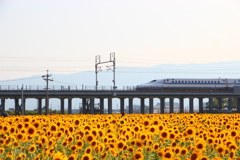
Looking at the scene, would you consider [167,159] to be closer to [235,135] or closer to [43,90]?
[235,135]

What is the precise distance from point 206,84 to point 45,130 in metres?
139

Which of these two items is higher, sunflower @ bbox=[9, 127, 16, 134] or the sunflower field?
sunflower @ bbox=[9, 127, 16, 134]

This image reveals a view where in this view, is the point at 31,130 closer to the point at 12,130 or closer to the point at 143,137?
the point at 12,130

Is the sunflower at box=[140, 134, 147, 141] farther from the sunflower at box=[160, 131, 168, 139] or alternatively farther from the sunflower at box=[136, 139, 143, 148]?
the sunflower at box=[160, 131, 168, 139]

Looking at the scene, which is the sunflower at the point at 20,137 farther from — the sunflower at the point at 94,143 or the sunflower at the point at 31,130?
the sunflower at the point at 94,143

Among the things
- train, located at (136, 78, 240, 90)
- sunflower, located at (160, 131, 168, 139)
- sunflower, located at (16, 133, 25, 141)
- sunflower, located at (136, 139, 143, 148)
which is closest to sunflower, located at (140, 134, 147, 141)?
sunflower, located at (136, 139, 143, 148)

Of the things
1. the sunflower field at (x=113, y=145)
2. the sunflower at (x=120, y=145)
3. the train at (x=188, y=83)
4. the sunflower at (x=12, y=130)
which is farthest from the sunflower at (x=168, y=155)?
the train at (x=188, y=83)

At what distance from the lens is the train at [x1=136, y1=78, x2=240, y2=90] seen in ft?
473

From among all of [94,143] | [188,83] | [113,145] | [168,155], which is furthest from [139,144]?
[188,83]

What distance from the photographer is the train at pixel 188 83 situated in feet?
473

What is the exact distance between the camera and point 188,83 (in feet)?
491

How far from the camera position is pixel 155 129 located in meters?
14.1

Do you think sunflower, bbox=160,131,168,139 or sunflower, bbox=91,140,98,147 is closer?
sunflower, bbox=91,140,98,147

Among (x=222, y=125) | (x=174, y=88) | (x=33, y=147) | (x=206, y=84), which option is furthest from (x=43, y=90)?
(x=33, y=147)
